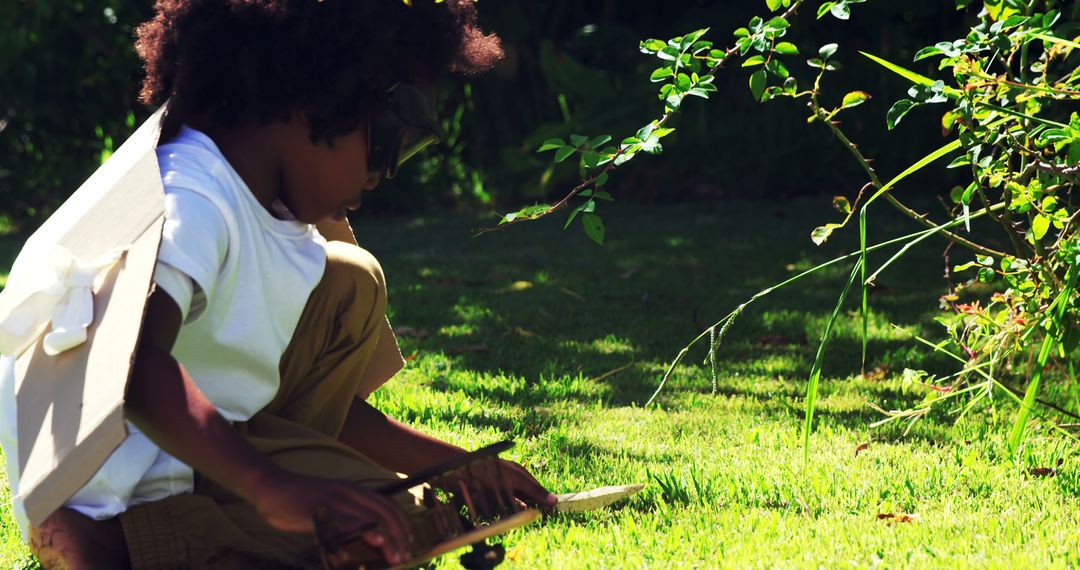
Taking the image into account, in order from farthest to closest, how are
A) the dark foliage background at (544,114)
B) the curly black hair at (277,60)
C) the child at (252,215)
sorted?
the dark foliage background at (544,114) → the curly black hair at (277,60) → the child at (252,215)

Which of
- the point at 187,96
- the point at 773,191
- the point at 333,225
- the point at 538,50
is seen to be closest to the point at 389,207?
the point at 538,50

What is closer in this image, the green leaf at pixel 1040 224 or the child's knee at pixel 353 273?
the child's knee at pixel 353 273

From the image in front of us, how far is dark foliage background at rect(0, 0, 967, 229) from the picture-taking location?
8.09 m

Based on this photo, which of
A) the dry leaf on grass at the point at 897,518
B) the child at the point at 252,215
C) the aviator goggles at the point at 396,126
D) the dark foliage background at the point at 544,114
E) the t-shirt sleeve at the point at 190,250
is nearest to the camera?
the t-shirt sleeve at the point at 190,250

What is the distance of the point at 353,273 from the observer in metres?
2.47

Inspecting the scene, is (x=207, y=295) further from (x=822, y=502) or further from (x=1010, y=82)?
(x=1010, y=82)

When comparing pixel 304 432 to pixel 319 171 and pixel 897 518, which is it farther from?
pixel 897 518

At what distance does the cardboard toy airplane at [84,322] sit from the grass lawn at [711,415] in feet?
1.80

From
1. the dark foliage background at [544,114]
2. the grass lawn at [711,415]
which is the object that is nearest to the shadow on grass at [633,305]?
the grass lawn at [711,415]

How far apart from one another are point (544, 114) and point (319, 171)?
23.0 feet

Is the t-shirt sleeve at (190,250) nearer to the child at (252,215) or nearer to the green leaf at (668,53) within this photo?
the child at (252,215)

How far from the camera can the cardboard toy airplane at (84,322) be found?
68.4 inches

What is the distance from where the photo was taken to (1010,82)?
98.0 inches

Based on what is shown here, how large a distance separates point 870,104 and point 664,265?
2.89 meters
